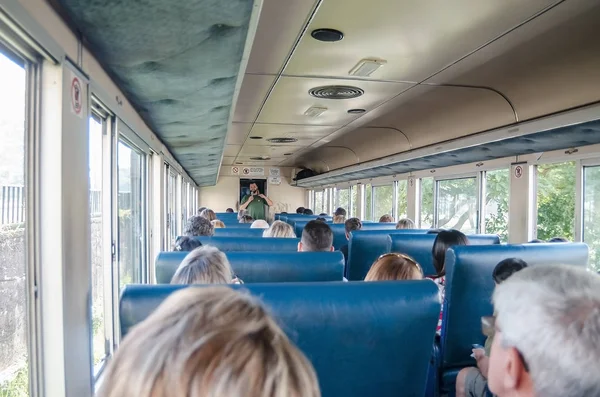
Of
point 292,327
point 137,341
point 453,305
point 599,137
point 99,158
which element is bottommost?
point 453,305

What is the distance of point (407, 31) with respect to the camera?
314 centimetres

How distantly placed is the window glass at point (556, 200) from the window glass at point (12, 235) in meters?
5.42

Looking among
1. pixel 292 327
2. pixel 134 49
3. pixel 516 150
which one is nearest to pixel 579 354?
pixel 292 327

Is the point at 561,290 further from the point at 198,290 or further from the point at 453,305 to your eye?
the point at 453,305

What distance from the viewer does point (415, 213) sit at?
893 cm

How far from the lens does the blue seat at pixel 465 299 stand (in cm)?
253

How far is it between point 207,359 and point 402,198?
9503mm

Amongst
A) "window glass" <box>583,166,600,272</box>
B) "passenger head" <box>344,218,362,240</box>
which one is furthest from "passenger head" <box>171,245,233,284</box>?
"window glass" <box>583,166,600,272</box>

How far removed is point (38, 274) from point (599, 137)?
15.0 feet

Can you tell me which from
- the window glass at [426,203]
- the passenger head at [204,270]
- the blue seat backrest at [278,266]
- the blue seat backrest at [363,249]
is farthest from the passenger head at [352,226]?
the passenger head at [204,270]

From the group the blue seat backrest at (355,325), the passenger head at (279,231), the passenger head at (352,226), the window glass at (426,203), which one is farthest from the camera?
the window glass at (426,203)

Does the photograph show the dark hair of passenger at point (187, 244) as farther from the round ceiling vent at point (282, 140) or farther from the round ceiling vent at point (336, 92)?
the round ceiling vent at point (282, 140)

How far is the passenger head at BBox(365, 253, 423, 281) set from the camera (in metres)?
2.39

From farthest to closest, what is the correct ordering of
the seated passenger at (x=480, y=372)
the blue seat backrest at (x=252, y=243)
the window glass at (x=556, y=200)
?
the window glass at (x=556, y=200) → the blue seat backrest at (x=252, y=243) → the seated passenger at (x=480, y=372)
